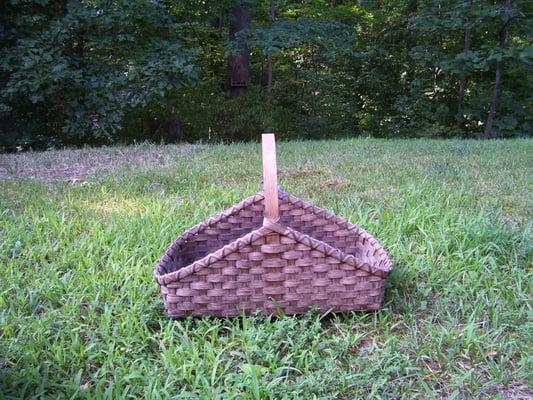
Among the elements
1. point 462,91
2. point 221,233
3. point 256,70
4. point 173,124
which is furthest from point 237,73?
point 221,233

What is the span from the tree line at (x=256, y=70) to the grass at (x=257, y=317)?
4889 millimetres

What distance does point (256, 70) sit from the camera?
1336cm

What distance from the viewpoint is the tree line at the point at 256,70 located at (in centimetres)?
820

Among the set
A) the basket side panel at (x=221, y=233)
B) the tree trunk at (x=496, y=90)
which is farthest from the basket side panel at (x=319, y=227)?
the tree trunk at (x=496, y=90)

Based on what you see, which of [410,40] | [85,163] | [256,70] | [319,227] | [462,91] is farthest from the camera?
[256,70]

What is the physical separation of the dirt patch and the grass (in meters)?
0.69

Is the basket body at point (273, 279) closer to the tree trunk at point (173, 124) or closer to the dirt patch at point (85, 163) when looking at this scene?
the dirt patch at point (85, 163)

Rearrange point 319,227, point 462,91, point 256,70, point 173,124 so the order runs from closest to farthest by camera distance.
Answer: point 319,227
point 173,124
point 462,91
point 256,70

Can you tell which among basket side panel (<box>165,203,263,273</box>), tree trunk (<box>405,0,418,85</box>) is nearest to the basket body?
basket side panel (<box>165,203,263,273</box>)

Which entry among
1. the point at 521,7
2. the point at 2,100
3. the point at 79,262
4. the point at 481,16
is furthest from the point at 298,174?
the point at 521,7

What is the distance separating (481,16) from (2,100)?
26.5 ft

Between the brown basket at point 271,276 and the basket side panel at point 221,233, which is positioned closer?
the brown basket at point 271,276

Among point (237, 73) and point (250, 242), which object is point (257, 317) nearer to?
point (250, 242)

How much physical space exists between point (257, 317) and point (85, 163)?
369cm
